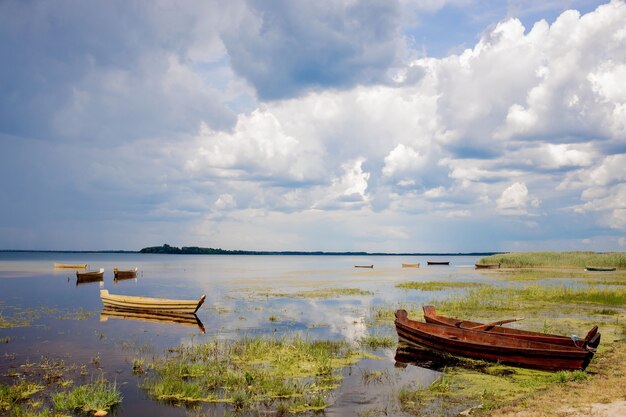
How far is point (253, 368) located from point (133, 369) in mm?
4898

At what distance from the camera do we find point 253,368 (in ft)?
61.0

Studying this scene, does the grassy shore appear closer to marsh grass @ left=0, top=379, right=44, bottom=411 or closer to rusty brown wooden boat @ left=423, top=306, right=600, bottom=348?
rusty brown wooden boat @ left=423, top=306, right=600, bottom=348

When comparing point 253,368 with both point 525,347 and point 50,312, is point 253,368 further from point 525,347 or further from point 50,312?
point 50,312

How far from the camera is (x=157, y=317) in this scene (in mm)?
34188

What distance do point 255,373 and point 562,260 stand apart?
106574 millimetres

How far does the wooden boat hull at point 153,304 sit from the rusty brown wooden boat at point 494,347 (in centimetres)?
1652

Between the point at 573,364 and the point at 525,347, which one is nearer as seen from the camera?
the point at 573,364

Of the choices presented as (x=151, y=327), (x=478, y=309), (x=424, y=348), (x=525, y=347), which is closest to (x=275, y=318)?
(x=151, y=327)

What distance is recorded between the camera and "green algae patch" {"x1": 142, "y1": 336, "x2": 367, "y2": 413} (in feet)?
49.1

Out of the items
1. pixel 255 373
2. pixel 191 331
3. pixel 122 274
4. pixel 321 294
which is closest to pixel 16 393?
pixel 255 373

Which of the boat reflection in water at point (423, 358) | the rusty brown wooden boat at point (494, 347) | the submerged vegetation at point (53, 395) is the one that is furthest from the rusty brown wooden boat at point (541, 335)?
the submerged vegetation at point (53, 395)

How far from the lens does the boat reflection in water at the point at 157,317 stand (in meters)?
32.2

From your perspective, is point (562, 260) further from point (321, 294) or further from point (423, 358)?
point (423, 358)

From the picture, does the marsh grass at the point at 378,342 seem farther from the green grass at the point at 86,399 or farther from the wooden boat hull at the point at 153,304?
the wooden boat hull at the point at 153,304
